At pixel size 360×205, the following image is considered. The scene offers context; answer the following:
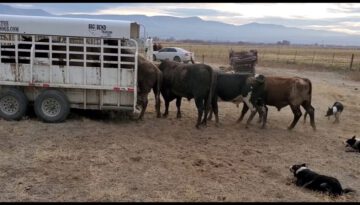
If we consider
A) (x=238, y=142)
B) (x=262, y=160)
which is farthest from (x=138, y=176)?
(x=238, y=142)

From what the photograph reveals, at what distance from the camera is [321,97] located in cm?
1947

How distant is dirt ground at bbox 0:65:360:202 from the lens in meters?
7.07

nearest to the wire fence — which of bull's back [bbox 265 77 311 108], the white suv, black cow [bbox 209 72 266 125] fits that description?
the white suv

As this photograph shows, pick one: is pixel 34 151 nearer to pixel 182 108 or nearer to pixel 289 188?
pixel 289 188

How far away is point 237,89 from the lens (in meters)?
12.9

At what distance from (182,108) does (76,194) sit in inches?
322

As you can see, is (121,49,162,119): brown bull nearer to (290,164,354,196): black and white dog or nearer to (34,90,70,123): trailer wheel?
(34,90,70,123): trailer wheel

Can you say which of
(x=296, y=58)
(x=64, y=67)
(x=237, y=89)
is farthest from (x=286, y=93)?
(x=296, y=58)

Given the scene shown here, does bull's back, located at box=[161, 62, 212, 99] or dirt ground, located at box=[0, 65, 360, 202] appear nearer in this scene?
dirt ground, located at box=[0, 65, 360, 202]

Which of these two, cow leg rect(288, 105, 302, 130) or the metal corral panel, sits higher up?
the metal corral panel

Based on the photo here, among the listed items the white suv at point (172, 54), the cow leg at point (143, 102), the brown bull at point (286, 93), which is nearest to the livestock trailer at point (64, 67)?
the cow leg at point (143, 102)

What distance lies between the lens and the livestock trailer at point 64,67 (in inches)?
437

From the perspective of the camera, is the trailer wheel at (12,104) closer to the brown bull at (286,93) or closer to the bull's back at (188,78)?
the bull's back at (188,78)

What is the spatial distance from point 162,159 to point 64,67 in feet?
12.8
